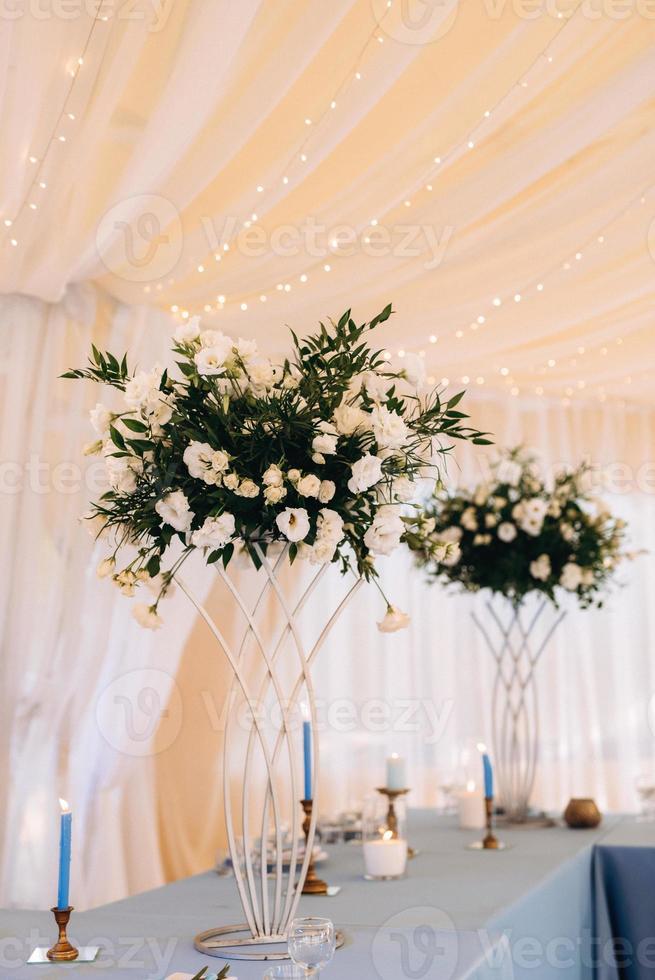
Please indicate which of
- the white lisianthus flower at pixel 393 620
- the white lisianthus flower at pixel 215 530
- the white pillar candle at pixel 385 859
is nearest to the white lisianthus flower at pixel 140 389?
the white lisianthus flower at pixel 215 530

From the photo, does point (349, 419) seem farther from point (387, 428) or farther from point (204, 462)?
point (204, 462)

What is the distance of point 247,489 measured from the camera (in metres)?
1.53

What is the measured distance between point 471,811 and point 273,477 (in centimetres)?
186

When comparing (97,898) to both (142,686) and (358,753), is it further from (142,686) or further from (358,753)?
(358,753)

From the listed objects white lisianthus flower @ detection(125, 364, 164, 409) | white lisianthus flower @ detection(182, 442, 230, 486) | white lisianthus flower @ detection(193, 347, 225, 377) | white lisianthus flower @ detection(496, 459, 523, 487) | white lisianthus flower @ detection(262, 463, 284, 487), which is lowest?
white lisianthus flower @ detection(262, 463, 284, 487)

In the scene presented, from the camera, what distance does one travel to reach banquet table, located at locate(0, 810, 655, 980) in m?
1.55

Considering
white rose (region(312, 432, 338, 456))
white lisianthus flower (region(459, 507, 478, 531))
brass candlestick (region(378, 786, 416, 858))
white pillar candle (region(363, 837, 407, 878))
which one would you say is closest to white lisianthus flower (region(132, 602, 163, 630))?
white rose (region(312, 432, 338, 456))

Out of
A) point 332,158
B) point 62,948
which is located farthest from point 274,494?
point 332,158

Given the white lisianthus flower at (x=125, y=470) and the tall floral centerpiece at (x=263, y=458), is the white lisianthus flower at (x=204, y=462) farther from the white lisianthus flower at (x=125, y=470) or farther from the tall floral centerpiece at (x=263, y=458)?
the white lisianthus flower at (x=125, y=470)

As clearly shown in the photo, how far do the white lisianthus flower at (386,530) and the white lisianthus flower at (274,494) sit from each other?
0.18m

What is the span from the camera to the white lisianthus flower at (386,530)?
1.60m

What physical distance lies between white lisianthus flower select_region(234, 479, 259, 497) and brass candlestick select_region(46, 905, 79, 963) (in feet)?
2.35

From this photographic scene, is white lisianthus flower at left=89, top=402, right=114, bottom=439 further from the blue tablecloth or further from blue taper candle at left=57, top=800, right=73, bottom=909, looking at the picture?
the blue tablecloth

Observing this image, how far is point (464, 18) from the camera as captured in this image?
7.88 feet
